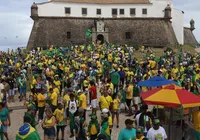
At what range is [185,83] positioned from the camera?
13.7m

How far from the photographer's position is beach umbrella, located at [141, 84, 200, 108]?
7430mm

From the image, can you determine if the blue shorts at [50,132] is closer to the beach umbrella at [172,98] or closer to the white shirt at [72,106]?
the white shirt at [72,106]

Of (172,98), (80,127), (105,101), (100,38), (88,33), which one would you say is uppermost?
(88,33)

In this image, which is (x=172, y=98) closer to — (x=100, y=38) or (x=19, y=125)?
(x=19, y=125)

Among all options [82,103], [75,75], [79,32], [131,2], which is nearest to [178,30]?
[131,2]

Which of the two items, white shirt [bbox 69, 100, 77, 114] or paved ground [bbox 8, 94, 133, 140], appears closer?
white shirt [bbox 69, 100, 77, 114]

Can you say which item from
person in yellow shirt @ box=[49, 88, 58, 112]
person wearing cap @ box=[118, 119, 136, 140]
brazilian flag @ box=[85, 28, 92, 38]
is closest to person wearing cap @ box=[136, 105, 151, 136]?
person wearing cap @ box=[118, 119, 136, 140]

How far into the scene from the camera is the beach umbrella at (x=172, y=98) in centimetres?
743

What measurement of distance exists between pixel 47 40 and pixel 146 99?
38.5 meters

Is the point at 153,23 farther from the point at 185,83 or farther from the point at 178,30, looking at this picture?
the point at 185,83

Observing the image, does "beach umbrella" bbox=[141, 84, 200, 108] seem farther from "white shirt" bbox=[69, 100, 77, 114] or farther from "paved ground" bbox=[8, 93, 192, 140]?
"white shirt" bbox=[69, 100, 77, 114]

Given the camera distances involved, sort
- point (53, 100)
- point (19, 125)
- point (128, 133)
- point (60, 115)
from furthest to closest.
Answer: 1. point (19, 125)
2. point (53, 100)
3. point (60, 115)
4. point (128, 133)

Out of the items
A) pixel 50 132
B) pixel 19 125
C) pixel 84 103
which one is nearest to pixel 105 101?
pixel 84 103

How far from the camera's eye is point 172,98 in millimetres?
7633
